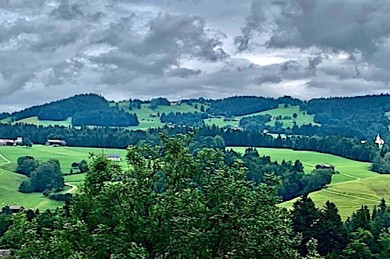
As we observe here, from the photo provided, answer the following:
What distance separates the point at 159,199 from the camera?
33625mm

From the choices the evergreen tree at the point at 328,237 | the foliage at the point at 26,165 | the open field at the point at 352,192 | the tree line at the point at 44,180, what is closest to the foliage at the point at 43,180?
the tree line at the point at 44,180

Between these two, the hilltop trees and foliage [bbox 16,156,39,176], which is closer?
the hilltop trees

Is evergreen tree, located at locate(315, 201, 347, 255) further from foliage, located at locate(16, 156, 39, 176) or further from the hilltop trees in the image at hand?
foliage, located at locate(16, 156, 39, 176)

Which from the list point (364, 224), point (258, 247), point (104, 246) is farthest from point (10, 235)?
→ point (364, 224)

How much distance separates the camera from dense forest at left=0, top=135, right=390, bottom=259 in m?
32.1

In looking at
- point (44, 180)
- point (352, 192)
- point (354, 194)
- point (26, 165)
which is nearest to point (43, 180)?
point (44, 180)

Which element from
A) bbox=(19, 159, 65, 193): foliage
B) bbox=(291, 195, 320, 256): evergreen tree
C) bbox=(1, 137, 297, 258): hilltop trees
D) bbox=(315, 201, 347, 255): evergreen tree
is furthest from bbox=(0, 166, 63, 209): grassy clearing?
bbox=(1, 137, 297, 258): hilltop trees

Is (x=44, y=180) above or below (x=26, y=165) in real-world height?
below

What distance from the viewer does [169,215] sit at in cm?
3312

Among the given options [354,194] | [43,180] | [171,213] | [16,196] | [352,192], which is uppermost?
[171,213]

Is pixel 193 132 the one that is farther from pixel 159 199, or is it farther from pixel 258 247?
pixel 258 247

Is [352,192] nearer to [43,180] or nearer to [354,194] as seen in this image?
[354,194]

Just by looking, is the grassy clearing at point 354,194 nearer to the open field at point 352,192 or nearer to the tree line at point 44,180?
the open field at point 352,192

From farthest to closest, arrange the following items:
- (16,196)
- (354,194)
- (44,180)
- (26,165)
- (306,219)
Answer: (26,165), (44,180), (16,196), (354,194), (306,219)
